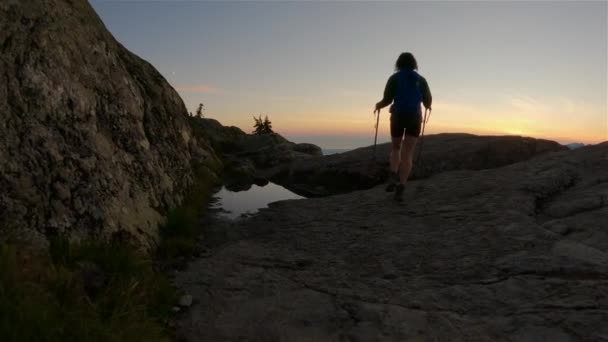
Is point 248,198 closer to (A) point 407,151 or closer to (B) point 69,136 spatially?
(A) point 407,151

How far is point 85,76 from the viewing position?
7.43m

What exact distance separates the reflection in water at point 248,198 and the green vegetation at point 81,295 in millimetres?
5337

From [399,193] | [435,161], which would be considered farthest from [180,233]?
[435,161]

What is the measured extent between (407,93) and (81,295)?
8.53 meters

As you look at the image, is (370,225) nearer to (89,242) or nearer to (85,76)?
(89,242)

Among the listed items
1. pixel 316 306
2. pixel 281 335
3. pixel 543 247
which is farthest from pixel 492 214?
pixel 281 335

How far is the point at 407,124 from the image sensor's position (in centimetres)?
1021

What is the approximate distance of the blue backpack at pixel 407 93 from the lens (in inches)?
403

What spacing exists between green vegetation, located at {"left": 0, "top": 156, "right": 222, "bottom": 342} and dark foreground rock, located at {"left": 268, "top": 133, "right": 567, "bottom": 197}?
435 inches

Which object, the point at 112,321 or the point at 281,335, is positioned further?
the point at 281,335

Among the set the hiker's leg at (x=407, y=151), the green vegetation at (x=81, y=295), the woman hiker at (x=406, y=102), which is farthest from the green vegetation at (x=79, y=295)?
the woman hiker at (x=406, y=102)

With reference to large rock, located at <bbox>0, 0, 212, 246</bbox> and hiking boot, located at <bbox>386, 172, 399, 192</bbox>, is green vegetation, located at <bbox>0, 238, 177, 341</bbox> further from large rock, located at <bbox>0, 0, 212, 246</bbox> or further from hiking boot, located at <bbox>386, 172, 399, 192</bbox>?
hiking boot, located at <bbox>386, 172, 399, 192</bbox>

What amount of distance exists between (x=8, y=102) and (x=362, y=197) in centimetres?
871

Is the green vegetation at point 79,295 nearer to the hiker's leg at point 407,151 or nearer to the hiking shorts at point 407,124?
the hiker's leg at point 407,151
